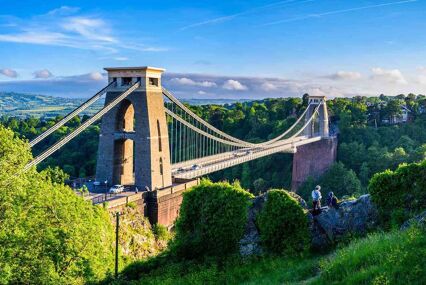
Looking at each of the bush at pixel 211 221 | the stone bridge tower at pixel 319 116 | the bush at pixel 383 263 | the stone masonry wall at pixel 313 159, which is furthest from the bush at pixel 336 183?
the bush at pixel 383 263

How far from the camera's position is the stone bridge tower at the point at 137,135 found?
24.9 metres

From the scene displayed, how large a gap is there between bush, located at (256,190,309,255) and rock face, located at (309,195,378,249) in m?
0.35

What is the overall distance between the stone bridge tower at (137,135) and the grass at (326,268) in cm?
1081

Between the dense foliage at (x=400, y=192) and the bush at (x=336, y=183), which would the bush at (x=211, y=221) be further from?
the bush at (x=336, y=183)

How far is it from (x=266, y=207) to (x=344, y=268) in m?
5.18

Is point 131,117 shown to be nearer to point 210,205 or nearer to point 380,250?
point 210,205

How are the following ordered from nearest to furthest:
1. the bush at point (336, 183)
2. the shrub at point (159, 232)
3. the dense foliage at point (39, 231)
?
the dense foliage at point (39, 231) < the shrub at point (159, 232) < the bush at point (336, 183)

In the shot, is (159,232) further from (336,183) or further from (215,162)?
(336,183)

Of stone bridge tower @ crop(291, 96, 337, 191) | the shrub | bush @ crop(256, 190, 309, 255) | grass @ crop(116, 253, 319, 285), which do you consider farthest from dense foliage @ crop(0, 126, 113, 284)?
stone bridge tower @ crop(291, 96, 337, 191)

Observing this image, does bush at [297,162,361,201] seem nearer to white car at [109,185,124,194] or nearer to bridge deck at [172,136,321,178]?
bridge deck at [172,136,321,178]

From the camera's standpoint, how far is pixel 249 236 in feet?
44.5

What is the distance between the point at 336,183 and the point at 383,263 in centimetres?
3809

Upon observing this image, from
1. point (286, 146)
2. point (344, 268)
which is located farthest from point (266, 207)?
point (286, 146)

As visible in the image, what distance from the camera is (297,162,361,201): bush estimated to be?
138ft
